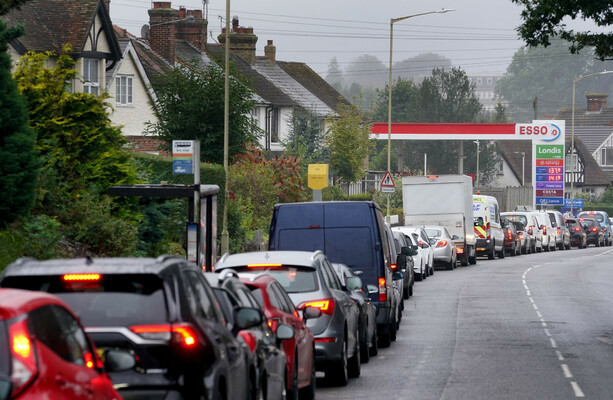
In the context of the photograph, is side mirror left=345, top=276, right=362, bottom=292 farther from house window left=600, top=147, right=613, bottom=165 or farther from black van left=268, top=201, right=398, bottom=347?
house window left=600, top=147, right=613, bottom=165

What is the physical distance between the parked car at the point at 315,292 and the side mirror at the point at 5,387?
27.1 feet

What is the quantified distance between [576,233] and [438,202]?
29473mm

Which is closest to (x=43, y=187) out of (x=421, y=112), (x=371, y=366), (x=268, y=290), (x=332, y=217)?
(x=332, y=217)

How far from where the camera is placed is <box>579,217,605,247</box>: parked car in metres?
75.6

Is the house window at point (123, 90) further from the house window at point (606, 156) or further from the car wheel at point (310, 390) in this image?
the house window at point (606, 156)

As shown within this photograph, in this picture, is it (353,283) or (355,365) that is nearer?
(355,365)

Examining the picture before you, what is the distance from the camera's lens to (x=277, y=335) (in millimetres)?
10516

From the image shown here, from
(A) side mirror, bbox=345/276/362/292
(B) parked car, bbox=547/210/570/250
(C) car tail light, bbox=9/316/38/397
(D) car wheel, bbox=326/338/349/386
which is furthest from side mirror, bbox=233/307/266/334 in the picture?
(B) parked car, bbox=547/210/570/250

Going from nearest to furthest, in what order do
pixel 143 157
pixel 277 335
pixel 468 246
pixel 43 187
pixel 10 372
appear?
pixel 10 372
pixel 277 335
pixel 43 187
pixel 143 157
pixel 468 246

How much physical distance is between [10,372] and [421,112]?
357 ft

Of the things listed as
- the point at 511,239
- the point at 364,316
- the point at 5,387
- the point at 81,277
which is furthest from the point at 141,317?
the point at 511,239

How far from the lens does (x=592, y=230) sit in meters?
75.6

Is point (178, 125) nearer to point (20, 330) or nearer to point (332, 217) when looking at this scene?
point (332, 217)

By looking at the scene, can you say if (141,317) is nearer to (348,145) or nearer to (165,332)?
(165,332)
